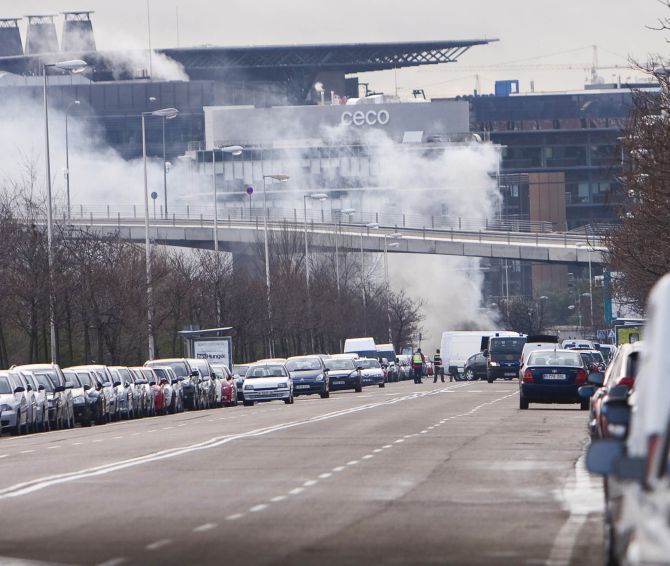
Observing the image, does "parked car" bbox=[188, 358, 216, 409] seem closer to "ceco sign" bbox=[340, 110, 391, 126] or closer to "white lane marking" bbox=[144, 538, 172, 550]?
"white lane marking" bbox=[144, 538, 172, 550]

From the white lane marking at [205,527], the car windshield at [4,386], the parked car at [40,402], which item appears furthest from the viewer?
the parked car at [40,402]

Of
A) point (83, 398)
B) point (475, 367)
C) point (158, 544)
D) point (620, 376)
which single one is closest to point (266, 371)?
point (83, 398)

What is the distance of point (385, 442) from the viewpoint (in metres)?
29.8

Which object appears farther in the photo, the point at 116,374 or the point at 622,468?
the point at 116,374

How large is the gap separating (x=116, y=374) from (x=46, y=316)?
7321mm

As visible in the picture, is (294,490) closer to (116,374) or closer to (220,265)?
(116,374)

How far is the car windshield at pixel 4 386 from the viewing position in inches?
1577

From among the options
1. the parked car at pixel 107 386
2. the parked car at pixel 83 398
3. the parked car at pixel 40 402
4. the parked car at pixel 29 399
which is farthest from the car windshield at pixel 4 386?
the parked car at pixel 107 386

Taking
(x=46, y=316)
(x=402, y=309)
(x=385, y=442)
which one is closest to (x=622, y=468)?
(x=385, y=442)

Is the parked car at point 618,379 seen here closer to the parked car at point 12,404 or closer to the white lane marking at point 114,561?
the white lane marking at point 114,561

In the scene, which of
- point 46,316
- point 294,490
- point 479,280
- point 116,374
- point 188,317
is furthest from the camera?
point 479,280

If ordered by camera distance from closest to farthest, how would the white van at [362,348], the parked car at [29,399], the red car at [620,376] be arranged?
the red car at [620,376]
the parked car at [29,399]
the white van at [362,348]

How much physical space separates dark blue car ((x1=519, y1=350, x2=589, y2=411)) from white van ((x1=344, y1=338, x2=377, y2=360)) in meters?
68.5

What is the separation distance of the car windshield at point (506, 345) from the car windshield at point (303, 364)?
835 inches
